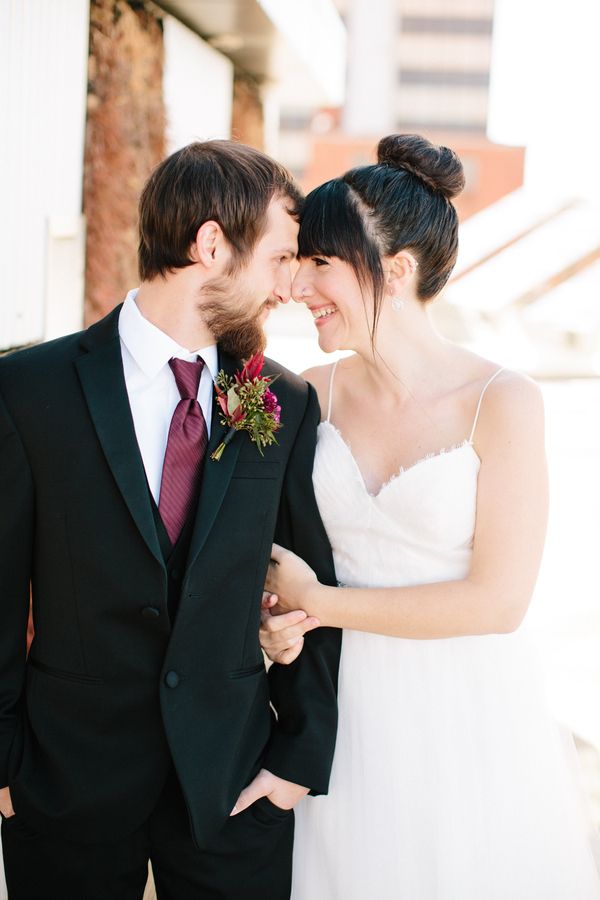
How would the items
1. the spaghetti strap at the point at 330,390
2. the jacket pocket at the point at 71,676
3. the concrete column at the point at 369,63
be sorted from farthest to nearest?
the concrete column at the point at 369,63, the spaghetti strap at the point at 330,390, the jacket pocket at the point at 71,676

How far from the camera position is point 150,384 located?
210 cm

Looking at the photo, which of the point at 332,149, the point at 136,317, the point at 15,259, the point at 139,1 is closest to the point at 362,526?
the point at 136,317

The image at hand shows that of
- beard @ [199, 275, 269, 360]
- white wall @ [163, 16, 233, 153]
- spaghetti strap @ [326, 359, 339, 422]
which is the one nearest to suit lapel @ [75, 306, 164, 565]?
beard @ [199, 275, 269, 360]

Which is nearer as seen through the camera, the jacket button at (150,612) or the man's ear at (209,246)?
the jacket button at (150,612)

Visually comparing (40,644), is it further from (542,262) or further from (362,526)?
(542,262)

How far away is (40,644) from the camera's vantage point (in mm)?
2062

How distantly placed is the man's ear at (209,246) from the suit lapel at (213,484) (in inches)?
14.2

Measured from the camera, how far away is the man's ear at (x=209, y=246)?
2129 mm

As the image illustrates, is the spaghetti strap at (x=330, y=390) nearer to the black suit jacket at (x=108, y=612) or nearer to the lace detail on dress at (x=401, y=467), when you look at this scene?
the lace detail on dress at (x=401, y=467)

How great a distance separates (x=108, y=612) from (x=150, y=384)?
0.52m

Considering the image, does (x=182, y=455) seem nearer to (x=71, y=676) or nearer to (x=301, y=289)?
(x=71, y=676)

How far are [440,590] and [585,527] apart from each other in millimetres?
6093

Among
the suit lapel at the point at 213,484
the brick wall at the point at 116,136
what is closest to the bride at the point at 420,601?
the suit lapel at the point at 213,484

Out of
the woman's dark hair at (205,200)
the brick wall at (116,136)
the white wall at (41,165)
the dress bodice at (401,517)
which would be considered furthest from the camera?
the brick wall at (116,136)
